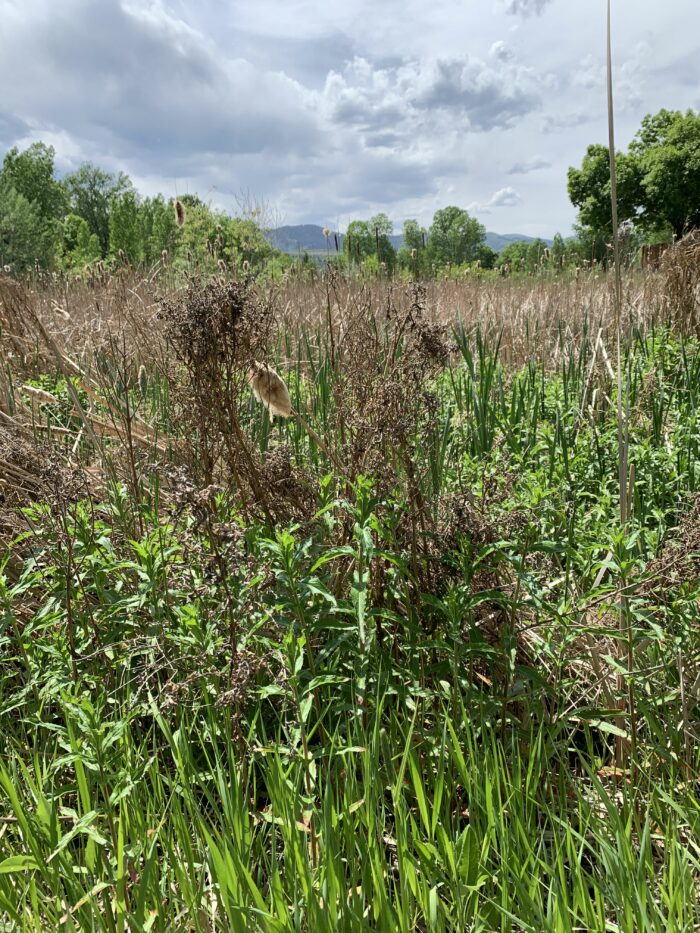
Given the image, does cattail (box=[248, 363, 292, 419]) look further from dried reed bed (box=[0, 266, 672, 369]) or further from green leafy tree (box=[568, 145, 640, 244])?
green leafy tree (box=[568, 145, 640, 244])

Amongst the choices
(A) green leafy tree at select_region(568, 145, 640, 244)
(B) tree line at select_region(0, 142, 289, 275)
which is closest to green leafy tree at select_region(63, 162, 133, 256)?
(B) tree line at select_region(0, 142, 289, 275)

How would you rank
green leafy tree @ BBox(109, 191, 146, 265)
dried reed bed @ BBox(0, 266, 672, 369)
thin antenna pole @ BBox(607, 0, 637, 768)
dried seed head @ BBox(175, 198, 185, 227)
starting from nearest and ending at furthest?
thin antenna pole @ BBox(607, 0, 637, 768) → dried reed bed @ BBox(0, 266, 672, 369) → dried seed head @ BBox(175, 198, 185, 227) → green leafy tree @ BBox(109, 191, 146, 265)

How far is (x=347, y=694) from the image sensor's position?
5.82ft

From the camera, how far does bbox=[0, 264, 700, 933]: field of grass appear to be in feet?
4.15

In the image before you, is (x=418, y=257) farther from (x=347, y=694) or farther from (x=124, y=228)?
(x=124, y=228)

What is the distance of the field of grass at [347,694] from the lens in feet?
4.15

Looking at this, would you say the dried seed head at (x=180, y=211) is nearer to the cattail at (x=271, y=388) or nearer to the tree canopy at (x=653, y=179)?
the cattail at (x=271, y=388)

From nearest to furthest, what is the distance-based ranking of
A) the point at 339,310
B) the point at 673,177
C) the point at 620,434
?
the point at 620,434 < the point at 339,310 < the point at 673,177

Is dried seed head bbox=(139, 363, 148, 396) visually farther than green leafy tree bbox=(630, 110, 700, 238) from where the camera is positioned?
No

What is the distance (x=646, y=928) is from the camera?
3.51ft

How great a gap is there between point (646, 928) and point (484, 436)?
225 cm

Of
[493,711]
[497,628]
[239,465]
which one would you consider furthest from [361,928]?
[239,465]

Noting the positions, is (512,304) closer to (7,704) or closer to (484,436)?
(484,436)

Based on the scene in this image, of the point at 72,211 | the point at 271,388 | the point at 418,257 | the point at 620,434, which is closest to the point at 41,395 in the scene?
the point at 271,388
